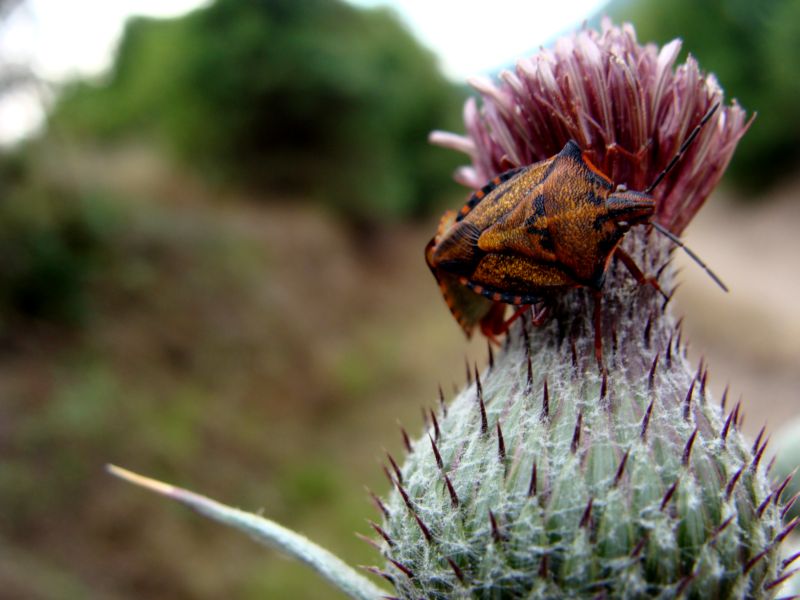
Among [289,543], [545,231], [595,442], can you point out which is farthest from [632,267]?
[289,543]

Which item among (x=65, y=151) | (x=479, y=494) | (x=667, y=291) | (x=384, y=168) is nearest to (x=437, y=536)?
(x=479, y=494)

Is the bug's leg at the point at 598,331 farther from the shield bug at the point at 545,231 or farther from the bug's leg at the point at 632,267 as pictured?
the bug's leg at the point at 632,267

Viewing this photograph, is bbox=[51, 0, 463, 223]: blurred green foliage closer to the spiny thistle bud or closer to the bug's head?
the spiny thistle bud

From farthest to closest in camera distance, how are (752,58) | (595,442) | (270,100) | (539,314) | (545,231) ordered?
(752,58), (270,100), (539,314), (545,231), (595,442)

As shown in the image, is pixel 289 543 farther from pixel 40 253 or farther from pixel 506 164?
pixel 40 253

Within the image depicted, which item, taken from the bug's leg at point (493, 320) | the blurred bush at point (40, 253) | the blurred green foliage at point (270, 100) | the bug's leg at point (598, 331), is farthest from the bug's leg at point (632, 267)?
the blurred green foliage at point (270, 100)

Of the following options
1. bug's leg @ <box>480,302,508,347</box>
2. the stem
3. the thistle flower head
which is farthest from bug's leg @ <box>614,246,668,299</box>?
the stem

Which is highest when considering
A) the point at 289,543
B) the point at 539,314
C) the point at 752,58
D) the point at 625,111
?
the point at 752,58

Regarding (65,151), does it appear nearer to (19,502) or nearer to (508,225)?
(19,502)
